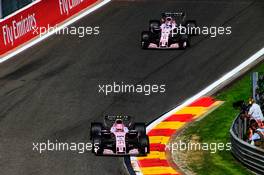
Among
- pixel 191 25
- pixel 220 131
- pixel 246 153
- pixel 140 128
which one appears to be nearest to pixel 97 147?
pixel 140 128

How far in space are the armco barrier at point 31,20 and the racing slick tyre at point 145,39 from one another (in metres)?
4.23

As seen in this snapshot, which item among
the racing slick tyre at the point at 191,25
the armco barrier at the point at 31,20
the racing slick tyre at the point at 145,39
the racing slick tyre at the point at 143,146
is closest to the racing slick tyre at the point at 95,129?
the racing slick tyre at the point at 143,146

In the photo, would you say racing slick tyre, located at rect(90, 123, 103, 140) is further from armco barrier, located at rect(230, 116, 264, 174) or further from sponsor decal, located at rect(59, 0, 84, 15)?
sponsor decal, located at rect(59, 0, 84, 15)

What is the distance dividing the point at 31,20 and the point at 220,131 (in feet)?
34.6

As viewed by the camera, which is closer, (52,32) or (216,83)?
(216,83)

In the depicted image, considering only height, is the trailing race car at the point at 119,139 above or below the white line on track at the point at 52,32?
below

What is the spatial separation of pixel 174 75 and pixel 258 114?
6.50m

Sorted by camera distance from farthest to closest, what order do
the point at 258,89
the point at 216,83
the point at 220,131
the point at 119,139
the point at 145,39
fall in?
the point at 145,39 < the point at 216,83 < the point at 220,131 < the point at 258,89 < the point at 119,139

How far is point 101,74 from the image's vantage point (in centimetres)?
3003

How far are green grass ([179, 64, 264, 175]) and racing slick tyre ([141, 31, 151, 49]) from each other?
3602mm

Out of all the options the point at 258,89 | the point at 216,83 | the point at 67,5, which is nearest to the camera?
the point at 258,89

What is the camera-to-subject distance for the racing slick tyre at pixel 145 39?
31.6m

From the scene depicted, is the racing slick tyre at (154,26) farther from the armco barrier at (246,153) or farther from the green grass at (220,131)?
the armco barrier at (246,153)

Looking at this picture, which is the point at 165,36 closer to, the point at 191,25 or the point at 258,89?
the point at 191,25
